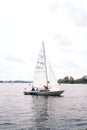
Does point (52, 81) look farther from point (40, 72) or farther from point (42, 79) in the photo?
point (40, 72)

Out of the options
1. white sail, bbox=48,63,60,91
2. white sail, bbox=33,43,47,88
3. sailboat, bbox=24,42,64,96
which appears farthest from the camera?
white sail, bbox=33,43,47,88

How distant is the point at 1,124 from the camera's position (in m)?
33.2

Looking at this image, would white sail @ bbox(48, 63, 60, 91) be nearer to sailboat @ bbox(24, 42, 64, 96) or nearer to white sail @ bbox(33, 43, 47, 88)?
sailboat @ bbox(24, 42, 64, 96)

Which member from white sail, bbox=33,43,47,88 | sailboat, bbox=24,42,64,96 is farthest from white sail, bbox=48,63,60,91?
white sail, bbox=33,43,47,88

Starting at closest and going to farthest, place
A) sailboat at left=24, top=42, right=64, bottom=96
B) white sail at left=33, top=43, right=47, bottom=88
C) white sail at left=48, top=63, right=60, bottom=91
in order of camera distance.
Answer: white sail at left=48, top=63, right=60, bottom=91 < sailboat at left=24, top=42, right=64, bottom=96 < white sail at left=33, top=43, right=47, bottom=88

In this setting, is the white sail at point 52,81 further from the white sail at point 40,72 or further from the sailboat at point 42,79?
the white sail at point 40,72

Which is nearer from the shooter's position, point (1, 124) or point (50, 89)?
point (1, 124)

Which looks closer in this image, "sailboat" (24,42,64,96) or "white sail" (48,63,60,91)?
"white sail" (48,63,60,91)

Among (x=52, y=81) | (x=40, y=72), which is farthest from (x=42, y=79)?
(x=52, y=81)

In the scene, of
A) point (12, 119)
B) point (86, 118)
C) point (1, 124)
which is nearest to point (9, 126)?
point (1, 124)

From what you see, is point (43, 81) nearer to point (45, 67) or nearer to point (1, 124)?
point (45, 67)

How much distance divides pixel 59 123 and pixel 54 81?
4501 cm

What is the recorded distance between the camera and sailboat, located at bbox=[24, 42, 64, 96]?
7788 cm

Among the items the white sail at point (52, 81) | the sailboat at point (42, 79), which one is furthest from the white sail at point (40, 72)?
the white sail at point (52, 81)
